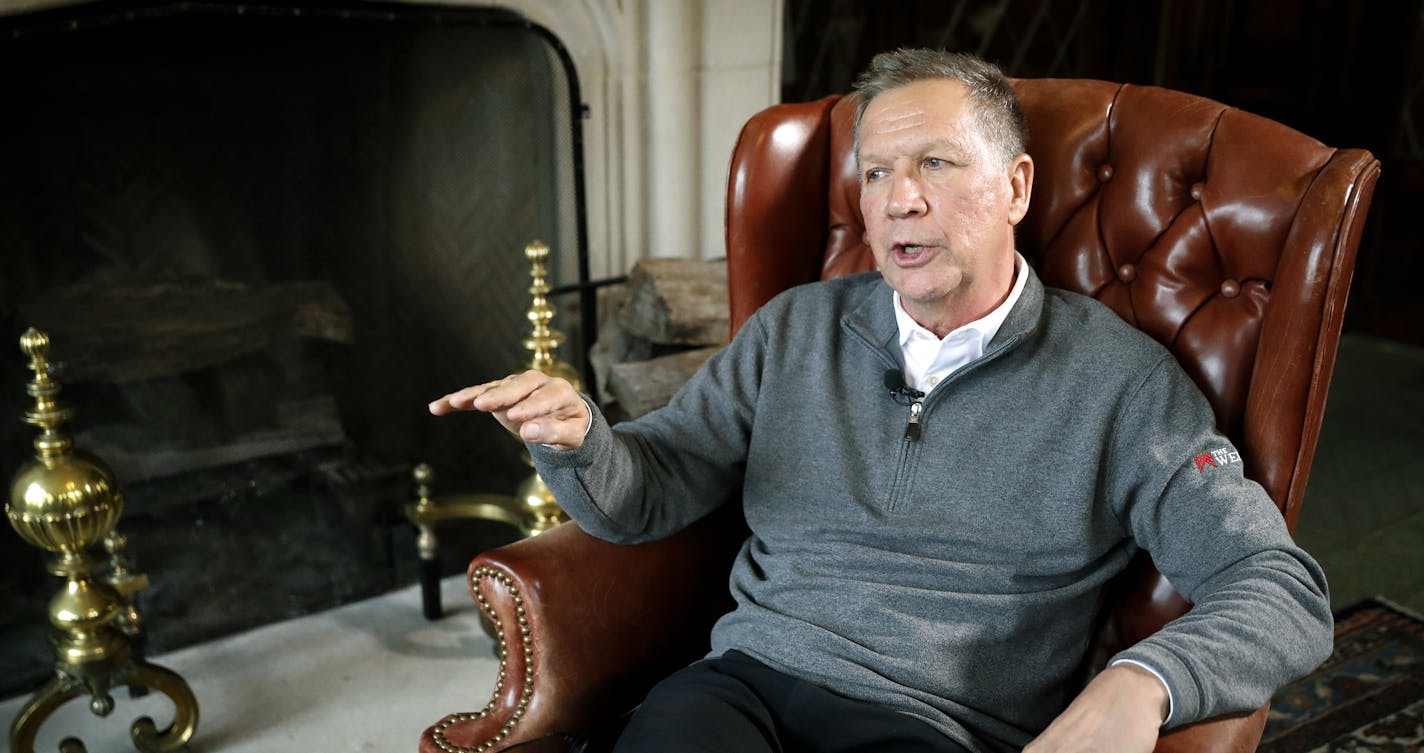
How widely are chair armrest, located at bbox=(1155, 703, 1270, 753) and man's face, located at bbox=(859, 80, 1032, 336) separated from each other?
52 cm

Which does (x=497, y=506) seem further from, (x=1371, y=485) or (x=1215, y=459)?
(x=1371, y=485)

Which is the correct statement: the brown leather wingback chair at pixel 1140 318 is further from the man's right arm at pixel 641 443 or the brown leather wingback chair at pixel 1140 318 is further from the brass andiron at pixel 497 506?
the brass andiron at pixel 497 506

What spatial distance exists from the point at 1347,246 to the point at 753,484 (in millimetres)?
692

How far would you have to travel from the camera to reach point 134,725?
191 cm

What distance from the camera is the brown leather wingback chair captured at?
125cm

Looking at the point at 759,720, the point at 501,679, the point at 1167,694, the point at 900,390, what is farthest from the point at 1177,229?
the point at 501,679

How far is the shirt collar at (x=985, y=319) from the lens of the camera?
4.49 feet

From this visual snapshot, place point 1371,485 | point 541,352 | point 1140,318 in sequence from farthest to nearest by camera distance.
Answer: point 1371,485 → point 541,352 → point 1140,318

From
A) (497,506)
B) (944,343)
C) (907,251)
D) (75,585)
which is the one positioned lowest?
(497,506)

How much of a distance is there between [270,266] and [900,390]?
1364 millimetres

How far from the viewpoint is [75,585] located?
5.93 ft

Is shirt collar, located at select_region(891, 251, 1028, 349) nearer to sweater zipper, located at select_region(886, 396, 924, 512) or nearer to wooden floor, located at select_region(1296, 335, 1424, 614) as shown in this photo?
sweater zipper, located at select_region(886, 396, 924, 512)

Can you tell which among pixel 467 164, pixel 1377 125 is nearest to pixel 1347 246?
pixel 467 164

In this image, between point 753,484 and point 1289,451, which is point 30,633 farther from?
point 1289,451
